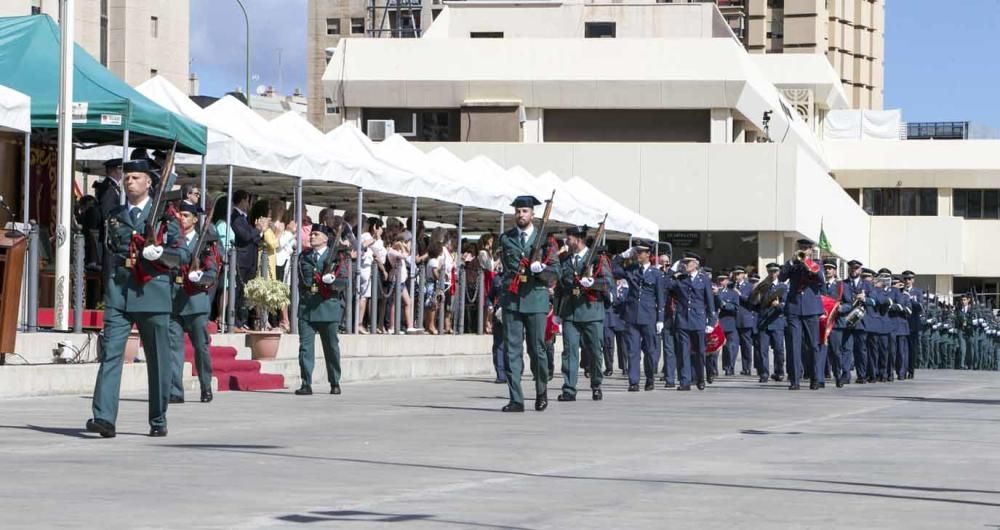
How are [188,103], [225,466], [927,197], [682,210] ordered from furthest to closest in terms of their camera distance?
[927,197] → [682,210] → [188,103] → [225,466]

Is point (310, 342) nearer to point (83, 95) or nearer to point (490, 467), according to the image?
point (83, 95)

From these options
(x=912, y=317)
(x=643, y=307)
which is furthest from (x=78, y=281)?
(x=912, y=317)

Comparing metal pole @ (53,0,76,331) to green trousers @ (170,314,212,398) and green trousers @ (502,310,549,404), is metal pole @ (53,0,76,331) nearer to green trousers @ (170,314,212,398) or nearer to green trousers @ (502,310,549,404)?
green trousers @ (170,314,212,398)

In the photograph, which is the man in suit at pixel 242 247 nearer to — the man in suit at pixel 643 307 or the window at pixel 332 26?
the man in suit at pixel 643 307

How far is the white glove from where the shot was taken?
1360 cm

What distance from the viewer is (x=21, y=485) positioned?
1018cm

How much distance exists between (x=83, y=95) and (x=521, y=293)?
246 inches

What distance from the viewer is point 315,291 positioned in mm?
21312

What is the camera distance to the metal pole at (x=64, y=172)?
20.2 metres

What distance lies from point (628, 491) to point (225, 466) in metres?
2.58

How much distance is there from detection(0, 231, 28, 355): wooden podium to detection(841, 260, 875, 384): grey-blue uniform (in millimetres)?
15934

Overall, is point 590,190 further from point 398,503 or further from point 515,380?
point 398,503

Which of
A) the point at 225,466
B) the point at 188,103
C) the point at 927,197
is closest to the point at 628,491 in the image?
the point at 225,466

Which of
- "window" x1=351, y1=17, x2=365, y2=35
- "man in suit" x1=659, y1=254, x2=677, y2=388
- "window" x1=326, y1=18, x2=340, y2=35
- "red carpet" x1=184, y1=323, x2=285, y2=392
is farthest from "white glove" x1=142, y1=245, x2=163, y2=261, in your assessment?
"window" x1=326, y1=18, x2=340, y2=35
